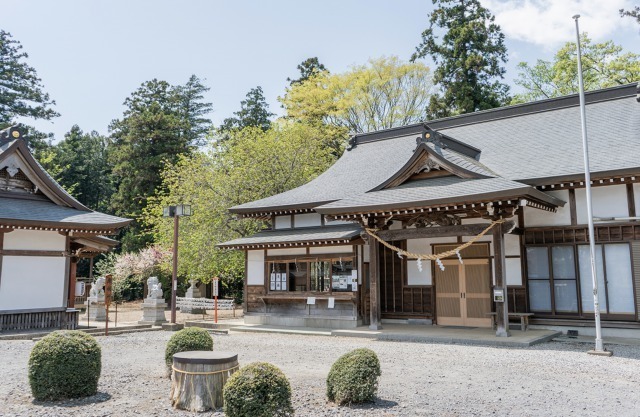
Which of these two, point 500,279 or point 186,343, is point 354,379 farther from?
point 500,279

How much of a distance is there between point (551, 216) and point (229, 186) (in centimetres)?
1505

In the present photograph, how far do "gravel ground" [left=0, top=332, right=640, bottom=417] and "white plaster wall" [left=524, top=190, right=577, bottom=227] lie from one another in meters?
3.37

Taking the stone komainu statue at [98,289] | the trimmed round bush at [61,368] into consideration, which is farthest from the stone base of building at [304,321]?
the trimmed round bush at [61,368]

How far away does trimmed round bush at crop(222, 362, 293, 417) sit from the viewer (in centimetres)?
566

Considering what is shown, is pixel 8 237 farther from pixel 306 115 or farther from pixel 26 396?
pixel 306 115

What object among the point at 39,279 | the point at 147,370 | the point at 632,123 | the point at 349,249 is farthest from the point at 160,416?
the point at 632,123

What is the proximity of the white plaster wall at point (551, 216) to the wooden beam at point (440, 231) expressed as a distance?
1942 mm

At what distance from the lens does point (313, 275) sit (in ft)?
55.7

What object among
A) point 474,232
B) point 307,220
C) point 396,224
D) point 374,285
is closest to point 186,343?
point 374,285

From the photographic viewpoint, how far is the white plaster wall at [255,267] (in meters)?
18.2

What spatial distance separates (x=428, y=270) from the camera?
16.1 metres

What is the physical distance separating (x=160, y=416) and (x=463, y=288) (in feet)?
36.6

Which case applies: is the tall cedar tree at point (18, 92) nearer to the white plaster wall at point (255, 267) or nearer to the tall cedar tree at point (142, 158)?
the tall cedar tree at point (142, 158)

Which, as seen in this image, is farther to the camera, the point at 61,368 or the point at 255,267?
the point at 255,267
